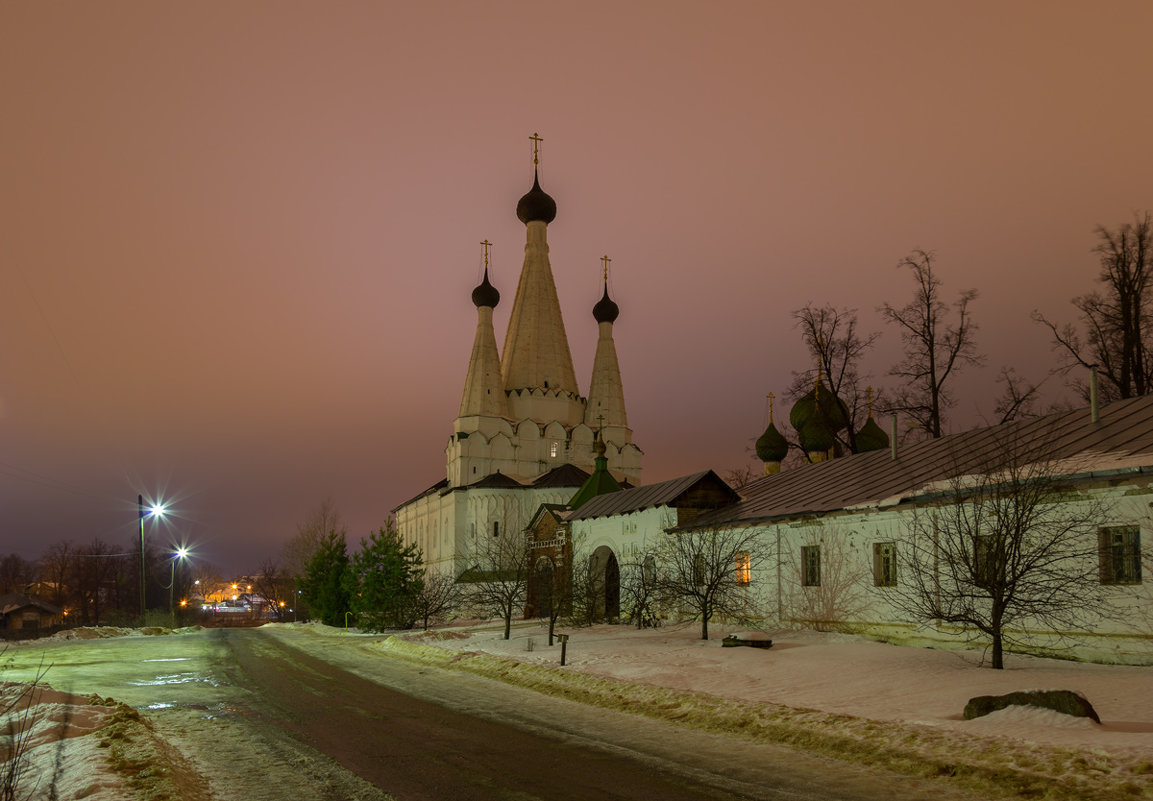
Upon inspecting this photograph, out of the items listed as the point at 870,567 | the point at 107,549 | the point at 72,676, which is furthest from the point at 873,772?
the point at 107,549

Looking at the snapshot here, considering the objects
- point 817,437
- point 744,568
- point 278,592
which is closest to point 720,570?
point 744,568

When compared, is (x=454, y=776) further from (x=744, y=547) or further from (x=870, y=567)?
(x=744, y=547)

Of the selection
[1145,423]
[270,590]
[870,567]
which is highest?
[1145,423]

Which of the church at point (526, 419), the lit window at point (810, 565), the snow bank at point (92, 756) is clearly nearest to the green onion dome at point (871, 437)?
the lit window at point (810, 565)

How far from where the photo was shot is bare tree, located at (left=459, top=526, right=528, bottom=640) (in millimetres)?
25453

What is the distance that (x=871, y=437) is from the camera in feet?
119

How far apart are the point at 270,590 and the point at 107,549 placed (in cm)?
2364

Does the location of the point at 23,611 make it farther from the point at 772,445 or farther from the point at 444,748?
the point at 444,748

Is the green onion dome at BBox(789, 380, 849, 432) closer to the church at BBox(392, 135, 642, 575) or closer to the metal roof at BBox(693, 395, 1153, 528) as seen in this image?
the metal roof at BBox(693, 395, 1153, 528)

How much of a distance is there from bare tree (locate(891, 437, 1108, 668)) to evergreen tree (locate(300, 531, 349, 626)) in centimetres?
3450

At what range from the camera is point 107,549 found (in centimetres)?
9419

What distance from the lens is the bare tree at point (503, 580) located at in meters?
25.5

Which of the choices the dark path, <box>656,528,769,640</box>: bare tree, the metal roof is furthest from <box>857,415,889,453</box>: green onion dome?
the dark path

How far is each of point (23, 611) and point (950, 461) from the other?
68.1m
